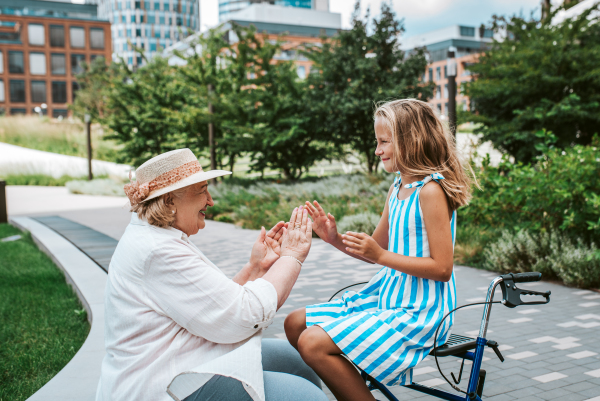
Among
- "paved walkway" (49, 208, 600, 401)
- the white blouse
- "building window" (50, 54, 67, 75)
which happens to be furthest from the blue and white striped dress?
"building window" (50, 54, 67, 75)

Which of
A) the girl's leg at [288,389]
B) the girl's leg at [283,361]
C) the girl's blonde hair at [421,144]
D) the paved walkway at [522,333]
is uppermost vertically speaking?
the girl's blonde hair at [421,144]

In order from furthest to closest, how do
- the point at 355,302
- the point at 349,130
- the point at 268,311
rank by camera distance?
the point at 349,130
the point at 355,302
the point at 268,311

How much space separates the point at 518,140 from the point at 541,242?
831cm

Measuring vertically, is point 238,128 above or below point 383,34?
below

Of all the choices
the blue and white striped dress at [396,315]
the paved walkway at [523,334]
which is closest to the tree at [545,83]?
the paved walkway at [523,334]

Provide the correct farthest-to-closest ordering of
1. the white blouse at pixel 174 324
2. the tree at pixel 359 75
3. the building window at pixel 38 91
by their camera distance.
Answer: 1. the building window at pixel 38 91
2. the tree at pixel 359 75
3. the white blouse at pixel 174 324

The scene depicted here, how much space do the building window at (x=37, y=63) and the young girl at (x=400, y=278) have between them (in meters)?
92.2

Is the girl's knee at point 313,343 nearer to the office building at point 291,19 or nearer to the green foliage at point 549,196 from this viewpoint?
the green foliage at point 549,196

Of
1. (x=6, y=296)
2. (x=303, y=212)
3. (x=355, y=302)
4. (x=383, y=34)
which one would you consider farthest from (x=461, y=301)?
(x=383, y=34)

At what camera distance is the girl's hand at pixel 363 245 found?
7.04 ft

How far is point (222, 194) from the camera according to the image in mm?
14875

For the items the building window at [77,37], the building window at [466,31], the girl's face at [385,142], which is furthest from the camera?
the building window at [466,31]

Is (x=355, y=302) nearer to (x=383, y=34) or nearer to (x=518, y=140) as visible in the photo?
(x=518, y=140)

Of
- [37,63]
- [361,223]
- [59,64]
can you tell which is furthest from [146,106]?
[37,63]
